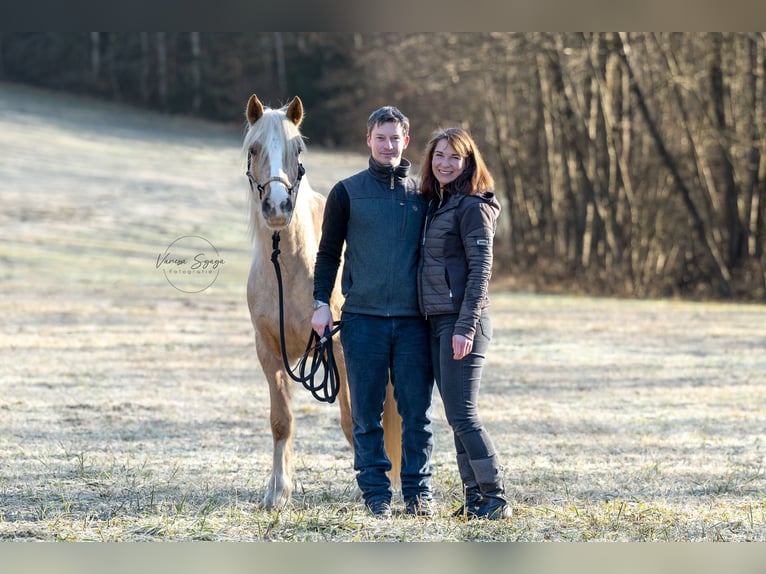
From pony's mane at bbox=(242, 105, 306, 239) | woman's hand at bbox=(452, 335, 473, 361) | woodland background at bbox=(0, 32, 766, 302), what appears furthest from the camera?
woodland background at bbox=(0, 32, 766, 302)

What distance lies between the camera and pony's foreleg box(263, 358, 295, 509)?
4.73 m

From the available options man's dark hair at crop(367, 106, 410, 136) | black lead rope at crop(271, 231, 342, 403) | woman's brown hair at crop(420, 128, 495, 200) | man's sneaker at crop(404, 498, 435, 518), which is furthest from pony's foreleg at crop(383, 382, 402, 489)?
man's dark hair at crop(367, 106, 410, 136)

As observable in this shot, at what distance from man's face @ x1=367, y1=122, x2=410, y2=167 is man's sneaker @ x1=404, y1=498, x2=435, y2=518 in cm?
142

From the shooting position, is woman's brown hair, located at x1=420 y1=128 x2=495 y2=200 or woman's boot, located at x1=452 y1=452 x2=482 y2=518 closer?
woman's brown hair, located at x1=420 y1=128 x2=495 y2=200

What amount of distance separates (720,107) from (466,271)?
14.0 m

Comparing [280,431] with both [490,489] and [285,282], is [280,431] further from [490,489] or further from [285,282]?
[490,489]

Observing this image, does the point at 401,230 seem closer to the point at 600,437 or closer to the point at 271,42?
the point at 600,437

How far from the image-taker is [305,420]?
7.32 metres

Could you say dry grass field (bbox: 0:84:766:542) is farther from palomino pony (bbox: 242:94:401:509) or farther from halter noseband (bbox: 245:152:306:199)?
halter noseband (bbox: 245:152:306:199)

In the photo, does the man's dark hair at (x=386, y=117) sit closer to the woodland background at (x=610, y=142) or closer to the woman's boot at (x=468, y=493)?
the woman's boot at (x=468, y=493)

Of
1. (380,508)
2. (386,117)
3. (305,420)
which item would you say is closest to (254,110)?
(386,117)

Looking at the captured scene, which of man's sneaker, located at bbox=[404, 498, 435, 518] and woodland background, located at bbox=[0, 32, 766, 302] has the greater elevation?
woodland background, located at bbox=[0, 32, 766, 302]

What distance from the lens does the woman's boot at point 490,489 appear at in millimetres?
4180

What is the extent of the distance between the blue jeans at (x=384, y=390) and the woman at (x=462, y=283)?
0.34 feet
